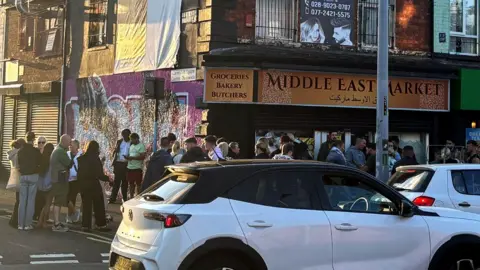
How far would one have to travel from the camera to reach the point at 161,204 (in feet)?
18.8

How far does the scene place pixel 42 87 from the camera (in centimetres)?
1998

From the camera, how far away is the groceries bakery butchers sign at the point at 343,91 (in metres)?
13.9

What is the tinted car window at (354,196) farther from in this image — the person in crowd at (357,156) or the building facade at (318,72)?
the building facade at (318,72)

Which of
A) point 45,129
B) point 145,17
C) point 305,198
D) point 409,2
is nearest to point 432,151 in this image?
point 409,2

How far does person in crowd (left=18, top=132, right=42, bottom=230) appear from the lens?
11516mm

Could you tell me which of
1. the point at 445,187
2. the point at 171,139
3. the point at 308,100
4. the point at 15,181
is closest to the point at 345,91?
the point at 308,100

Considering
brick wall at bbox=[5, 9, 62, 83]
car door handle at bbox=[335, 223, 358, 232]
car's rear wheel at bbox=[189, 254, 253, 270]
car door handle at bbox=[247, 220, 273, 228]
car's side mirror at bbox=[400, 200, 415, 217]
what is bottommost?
car's rear wheel at bbox=[189, 254, 253, 270]

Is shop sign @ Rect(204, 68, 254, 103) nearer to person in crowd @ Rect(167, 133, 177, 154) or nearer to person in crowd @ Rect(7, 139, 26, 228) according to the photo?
person in crowd @ Rect(167, 133, 177, 154)

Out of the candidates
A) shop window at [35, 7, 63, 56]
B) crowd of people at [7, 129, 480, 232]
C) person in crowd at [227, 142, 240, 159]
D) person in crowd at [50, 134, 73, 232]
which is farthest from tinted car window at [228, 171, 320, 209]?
shop window at [35, 7, 63, 56]

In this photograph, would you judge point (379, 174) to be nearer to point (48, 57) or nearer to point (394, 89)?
point (394, 89)

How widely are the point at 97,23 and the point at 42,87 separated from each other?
335cm

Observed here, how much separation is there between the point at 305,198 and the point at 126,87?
11.6m

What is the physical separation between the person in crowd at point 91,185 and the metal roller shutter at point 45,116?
8.83 metres

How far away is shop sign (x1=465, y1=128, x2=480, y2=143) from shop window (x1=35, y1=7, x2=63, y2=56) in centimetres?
1277
